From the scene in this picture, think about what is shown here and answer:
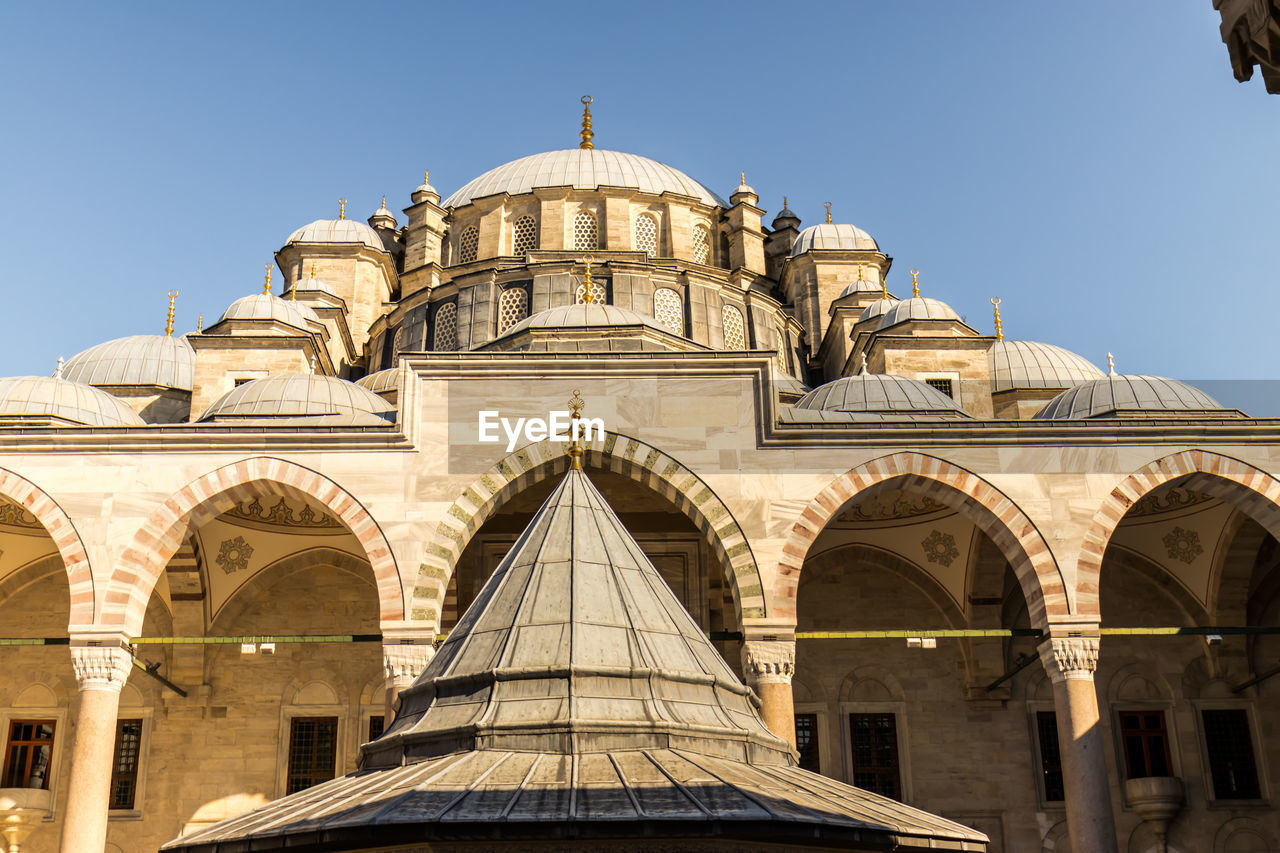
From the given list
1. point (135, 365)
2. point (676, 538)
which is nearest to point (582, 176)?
point (135, 365)

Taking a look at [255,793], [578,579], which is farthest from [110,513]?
[578,579]

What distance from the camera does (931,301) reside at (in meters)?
21.8

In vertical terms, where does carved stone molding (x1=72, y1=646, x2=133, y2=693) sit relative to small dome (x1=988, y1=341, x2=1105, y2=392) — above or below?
below

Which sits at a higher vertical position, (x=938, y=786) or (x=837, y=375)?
(x=837, y=375)

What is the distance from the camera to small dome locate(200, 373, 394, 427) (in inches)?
685

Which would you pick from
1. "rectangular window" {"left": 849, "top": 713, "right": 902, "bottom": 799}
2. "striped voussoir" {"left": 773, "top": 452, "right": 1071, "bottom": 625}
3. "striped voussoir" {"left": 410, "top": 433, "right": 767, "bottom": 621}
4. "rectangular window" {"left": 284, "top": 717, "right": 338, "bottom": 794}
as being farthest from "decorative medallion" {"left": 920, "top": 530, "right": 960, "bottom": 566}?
"rectangular window" {"left": 284, "top": 717, "right": 338, "bottom": 794}

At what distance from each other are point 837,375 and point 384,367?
8496 mm

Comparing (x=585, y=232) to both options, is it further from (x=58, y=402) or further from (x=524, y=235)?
(x=58, y=402)

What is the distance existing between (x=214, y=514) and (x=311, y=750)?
441 centimetres

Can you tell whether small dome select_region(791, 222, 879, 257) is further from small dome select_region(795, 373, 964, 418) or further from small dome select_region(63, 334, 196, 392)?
small dome select_region(63, 334, 196, 392)

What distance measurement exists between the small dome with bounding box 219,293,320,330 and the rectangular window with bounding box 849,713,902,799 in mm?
11077

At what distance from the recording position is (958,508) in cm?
1510

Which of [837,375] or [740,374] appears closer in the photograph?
[740,374]

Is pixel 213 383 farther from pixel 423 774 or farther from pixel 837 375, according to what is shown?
pixel 423 774
